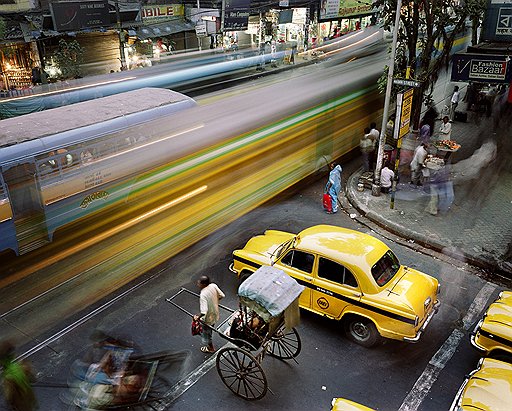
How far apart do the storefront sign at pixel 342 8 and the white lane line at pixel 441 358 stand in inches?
1018

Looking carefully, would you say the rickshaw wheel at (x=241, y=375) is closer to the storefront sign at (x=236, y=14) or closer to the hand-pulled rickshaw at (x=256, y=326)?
the hand-pulled rickshaw at (x=256, y=326)

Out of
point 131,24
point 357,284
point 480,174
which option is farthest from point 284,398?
point 131,24

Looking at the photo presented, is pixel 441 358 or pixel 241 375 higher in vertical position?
pixel 241 375

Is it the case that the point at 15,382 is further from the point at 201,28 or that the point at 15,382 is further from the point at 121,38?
the point at 201,28

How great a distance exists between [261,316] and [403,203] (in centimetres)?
672

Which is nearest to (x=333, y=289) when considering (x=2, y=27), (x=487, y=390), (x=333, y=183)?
(x=487, y=390)

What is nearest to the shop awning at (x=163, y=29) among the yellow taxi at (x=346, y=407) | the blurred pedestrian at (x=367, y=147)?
the blurred pedestrian at (x=367, y=147)

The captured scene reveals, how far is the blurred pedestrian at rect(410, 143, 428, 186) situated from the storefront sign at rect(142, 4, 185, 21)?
16.8m

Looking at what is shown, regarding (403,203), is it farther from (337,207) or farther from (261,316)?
(261,316)

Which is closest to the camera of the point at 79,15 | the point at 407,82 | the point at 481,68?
the point at 407,82

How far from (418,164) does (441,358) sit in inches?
248

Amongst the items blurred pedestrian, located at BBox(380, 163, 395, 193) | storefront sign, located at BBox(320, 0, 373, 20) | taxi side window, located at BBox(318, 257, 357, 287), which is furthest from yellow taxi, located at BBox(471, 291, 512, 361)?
storefront sign, located at BBox(320, 0, 373, 20)

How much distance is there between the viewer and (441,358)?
6773mm

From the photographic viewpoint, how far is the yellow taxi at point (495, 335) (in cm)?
616
